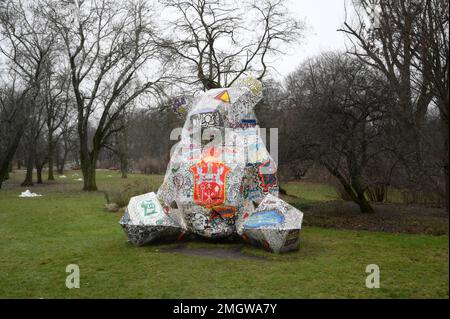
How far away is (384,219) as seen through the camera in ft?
39.0

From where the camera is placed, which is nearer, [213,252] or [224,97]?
[213,252]

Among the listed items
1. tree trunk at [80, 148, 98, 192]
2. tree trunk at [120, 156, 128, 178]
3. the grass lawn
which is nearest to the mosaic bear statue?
the grass lawn

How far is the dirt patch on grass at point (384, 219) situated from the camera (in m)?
10.5

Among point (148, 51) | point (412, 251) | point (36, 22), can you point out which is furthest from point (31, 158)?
point (412, 251)

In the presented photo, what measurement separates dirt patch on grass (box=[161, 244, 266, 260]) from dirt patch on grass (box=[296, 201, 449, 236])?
407 cm

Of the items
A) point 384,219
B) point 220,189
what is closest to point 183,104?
point 220,189

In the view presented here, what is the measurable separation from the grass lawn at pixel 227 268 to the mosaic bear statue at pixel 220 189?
436 mm

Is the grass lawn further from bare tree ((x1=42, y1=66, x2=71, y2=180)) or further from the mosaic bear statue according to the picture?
bare tree ((x1=42, y1=66, x2=71, y2=180))

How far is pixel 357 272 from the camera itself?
262 inches

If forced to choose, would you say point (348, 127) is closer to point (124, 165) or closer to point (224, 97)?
point (224, 97)

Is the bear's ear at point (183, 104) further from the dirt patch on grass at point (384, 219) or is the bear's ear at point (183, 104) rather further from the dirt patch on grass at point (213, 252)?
the dirt patch on grass at point (384, 219)

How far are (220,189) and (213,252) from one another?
117cm

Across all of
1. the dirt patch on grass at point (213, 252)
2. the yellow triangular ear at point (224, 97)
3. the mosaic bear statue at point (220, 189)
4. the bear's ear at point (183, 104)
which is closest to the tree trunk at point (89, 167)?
the bear's ear at point (183, 104)

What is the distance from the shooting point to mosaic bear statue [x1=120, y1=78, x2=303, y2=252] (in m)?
7.51
